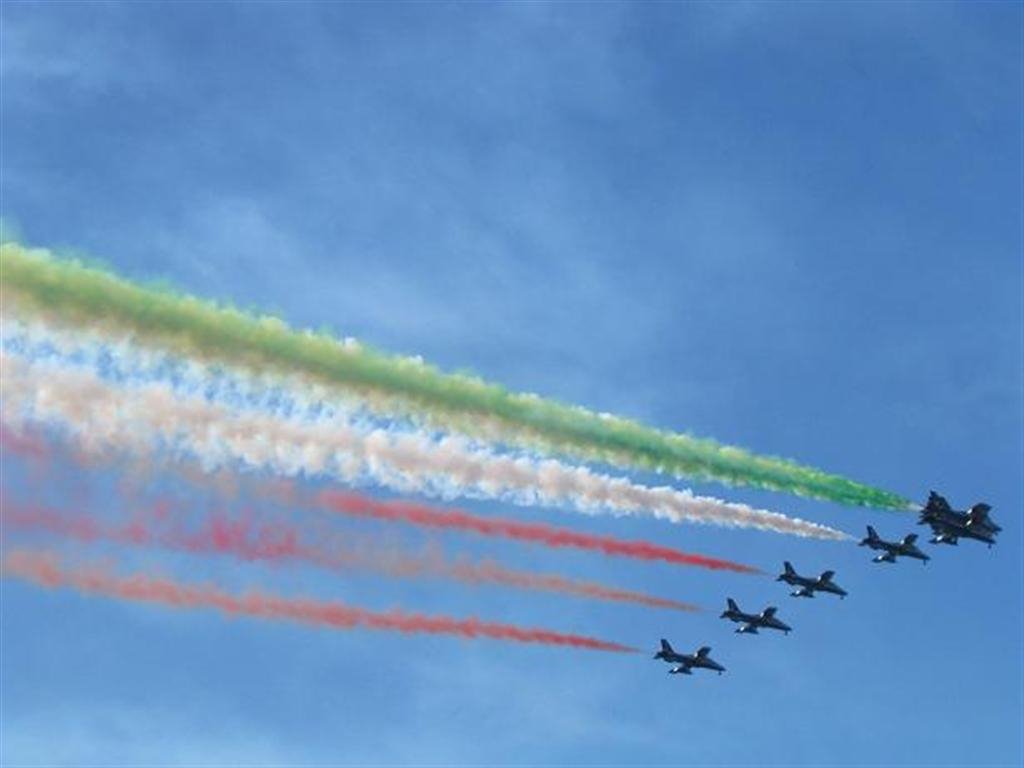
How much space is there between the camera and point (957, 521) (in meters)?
82.8

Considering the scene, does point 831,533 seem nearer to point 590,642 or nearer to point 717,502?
point 717,502

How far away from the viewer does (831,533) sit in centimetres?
7569

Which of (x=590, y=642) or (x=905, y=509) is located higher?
(x=905, y=509)

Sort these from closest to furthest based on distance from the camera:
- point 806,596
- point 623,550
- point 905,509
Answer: point 623,550
point 905,509
point 806,596

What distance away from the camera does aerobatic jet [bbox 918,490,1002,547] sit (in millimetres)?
82625

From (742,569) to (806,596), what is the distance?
1749cm

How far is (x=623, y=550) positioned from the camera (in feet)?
234

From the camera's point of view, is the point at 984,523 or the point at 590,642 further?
the point at 984,523

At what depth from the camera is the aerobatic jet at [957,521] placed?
82.6m

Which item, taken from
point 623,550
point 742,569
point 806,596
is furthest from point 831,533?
point 806,596

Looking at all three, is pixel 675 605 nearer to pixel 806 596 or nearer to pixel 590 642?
pixel 590 642

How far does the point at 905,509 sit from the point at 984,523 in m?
5.69

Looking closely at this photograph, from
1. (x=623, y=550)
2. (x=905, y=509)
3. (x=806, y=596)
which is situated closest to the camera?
(x=623, y=550)

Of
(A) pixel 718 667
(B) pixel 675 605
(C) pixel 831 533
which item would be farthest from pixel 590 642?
(A) pixel 718 667
